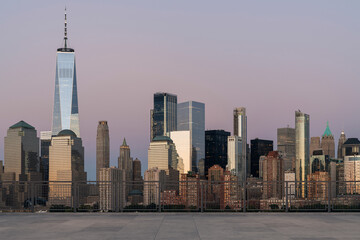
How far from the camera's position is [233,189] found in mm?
25188

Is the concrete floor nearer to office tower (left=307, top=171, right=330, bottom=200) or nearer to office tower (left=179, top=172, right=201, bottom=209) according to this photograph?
office tower (left=179, top=172, right=201, bottom=209)

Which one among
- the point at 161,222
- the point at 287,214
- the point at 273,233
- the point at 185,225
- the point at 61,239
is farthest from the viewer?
the point at 287,214

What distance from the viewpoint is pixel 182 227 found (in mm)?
17156

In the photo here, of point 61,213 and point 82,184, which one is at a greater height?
point 82,184

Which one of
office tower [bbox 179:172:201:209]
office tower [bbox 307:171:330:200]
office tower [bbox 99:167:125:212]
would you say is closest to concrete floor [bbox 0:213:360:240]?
office tower [bbox 99:167:125:212]

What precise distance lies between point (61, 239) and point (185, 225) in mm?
5351

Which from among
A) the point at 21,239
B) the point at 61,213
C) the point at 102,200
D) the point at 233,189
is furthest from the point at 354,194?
the point at 21,239

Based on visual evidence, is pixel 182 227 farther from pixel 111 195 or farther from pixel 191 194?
pixel 191 194

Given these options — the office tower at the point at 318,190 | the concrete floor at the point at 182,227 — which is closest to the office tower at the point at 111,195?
the concrete floor at the point at 182,227

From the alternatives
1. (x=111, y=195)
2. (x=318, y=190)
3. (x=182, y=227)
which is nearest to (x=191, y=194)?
(x=111, y=195)

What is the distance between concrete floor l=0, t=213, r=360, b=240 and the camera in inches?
589

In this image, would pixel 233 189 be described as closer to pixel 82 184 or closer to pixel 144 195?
pixel 144 195

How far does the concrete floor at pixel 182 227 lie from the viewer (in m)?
15.0

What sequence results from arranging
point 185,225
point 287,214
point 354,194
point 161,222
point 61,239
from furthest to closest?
point 354,194, point 287,214, point 161,222, point 185,225, point 61,239
